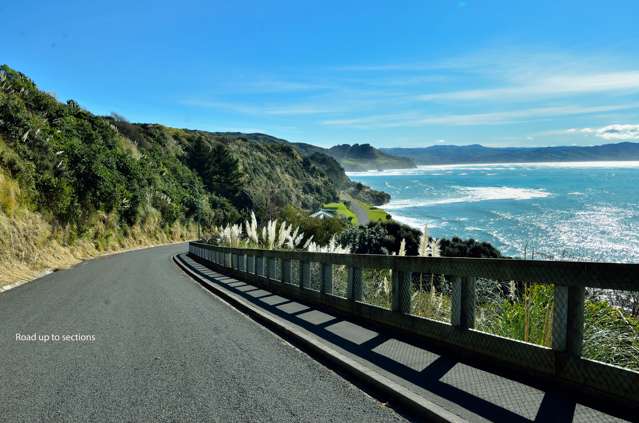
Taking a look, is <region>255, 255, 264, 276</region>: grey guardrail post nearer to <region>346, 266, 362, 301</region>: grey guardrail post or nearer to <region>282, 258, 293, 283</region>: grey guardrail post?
<region>282, 258, 293, 283</region>: grey guardrail post

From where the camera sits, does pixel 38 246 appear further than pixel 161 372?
Yes

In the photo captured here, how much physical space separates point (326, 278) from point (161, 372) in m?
4.73

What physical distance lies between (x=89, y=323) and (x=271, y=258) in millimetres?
5314

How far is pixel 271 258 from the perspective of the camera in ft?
45.3

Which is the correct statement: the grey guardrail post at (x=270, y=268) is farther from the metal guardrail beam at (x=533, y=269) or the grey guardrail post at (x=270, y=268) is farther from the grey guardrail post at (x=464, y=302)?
the grey guardrail post at (x=464, y=302)

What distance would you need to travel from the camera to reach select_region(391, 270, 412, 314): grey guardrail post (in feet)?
24.8

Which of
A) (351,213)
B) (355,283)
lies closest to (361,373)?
(355,283)

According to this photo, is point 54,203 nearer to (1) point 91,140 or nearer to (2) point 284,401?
(1) point 91,140

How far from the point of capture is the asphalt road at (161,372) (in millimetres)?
4820

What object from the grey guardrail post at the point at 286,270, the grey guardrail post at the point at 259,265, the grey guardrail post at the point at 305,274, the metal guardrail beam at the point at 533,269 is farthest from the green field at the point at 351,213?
the metal guardrail beam at the point at 533,269

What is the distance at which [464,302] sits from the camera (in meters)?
6.28

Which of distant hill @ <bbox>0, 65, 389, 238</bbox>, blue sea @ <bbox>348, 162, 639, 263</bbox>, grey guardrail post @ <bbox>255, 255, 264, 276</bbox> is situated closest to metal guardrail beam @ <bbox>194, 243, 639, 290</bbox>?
grey guardrail post @ <bbox>255, 255, 264, 276</bbox>

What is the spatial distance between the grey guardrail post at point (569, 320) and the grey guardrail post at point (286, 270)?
8028 mm

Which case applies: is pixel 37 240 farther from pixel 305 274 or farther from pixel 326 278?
pixel 326 278
